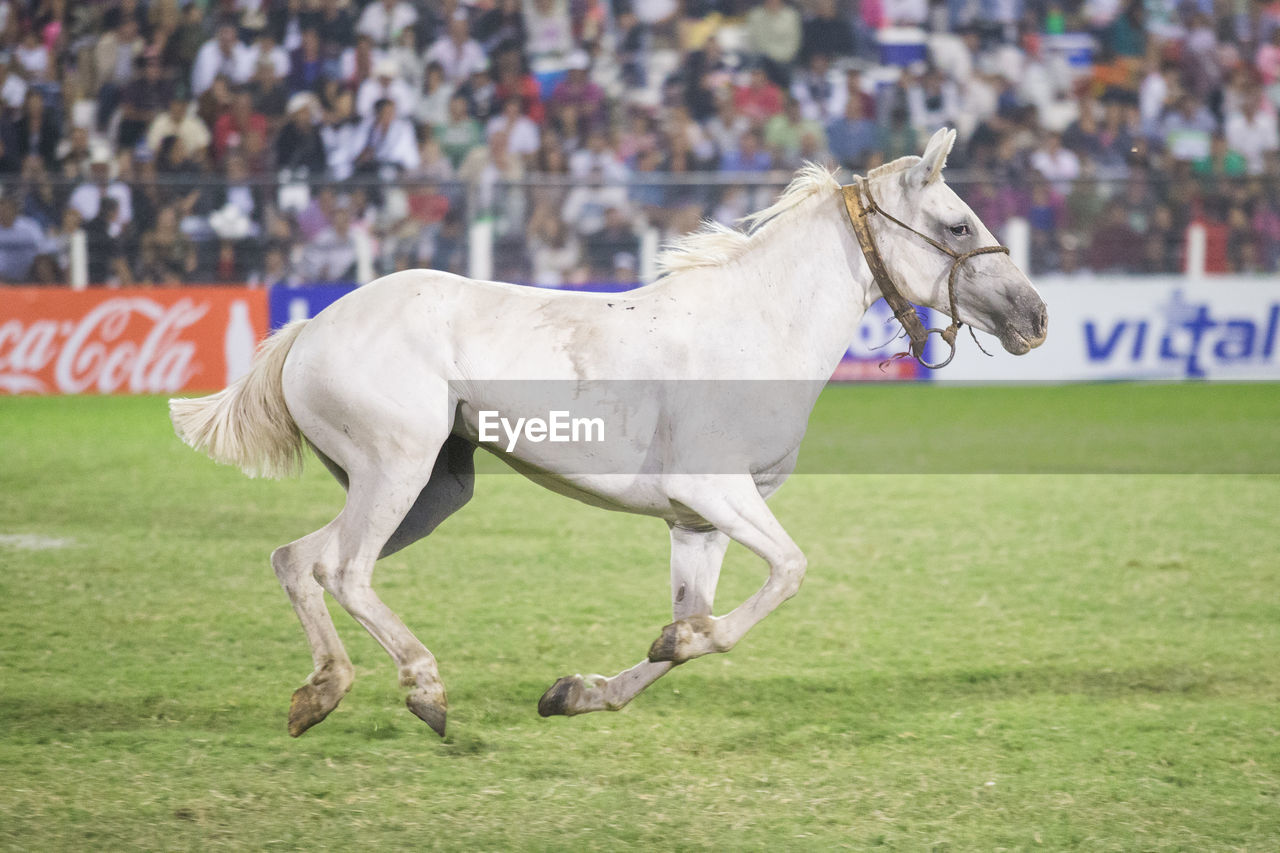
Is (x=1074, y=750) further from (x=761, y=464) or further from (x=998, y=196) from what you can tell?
(x=998, y=196)

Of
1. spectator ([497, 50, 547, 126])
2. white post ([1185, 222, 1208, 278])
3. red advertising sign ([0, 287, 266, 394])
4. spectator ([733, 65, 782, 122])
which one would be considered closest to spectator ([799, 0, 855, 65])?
spectator ([733, 65, 782, 122])

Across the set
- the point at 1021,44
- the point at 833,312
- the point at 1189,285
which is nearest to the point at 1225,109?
the point at 1021,44

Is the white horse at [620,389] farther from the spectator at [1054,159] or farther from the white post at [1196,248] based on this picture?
the spectator at [1054,159]

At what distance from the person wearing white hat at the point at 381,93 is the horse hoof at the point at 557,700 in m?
11.7

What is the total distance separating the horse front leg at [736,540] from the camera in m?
4.08

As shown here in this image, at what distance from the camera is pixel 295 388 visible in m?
4.28

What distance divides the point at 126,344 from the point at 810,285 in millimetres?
10153

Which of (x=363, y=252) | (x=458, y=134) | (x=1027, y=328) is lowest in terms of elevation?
(x=363, y=252)

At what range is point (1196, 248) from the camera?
1389 cm

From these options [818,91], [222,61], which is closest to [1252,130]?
[818,91]

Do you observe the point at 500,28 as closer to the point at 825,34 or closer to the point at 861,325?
the point at 825,34

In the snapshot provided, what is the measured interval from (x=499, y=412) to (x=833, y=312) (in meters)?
1.09

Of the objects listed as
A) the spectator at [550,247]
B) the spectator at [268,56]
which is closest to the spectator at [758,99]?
the spectator at [550,247]

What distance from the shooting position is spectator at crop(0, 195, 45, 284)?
12.9 m
